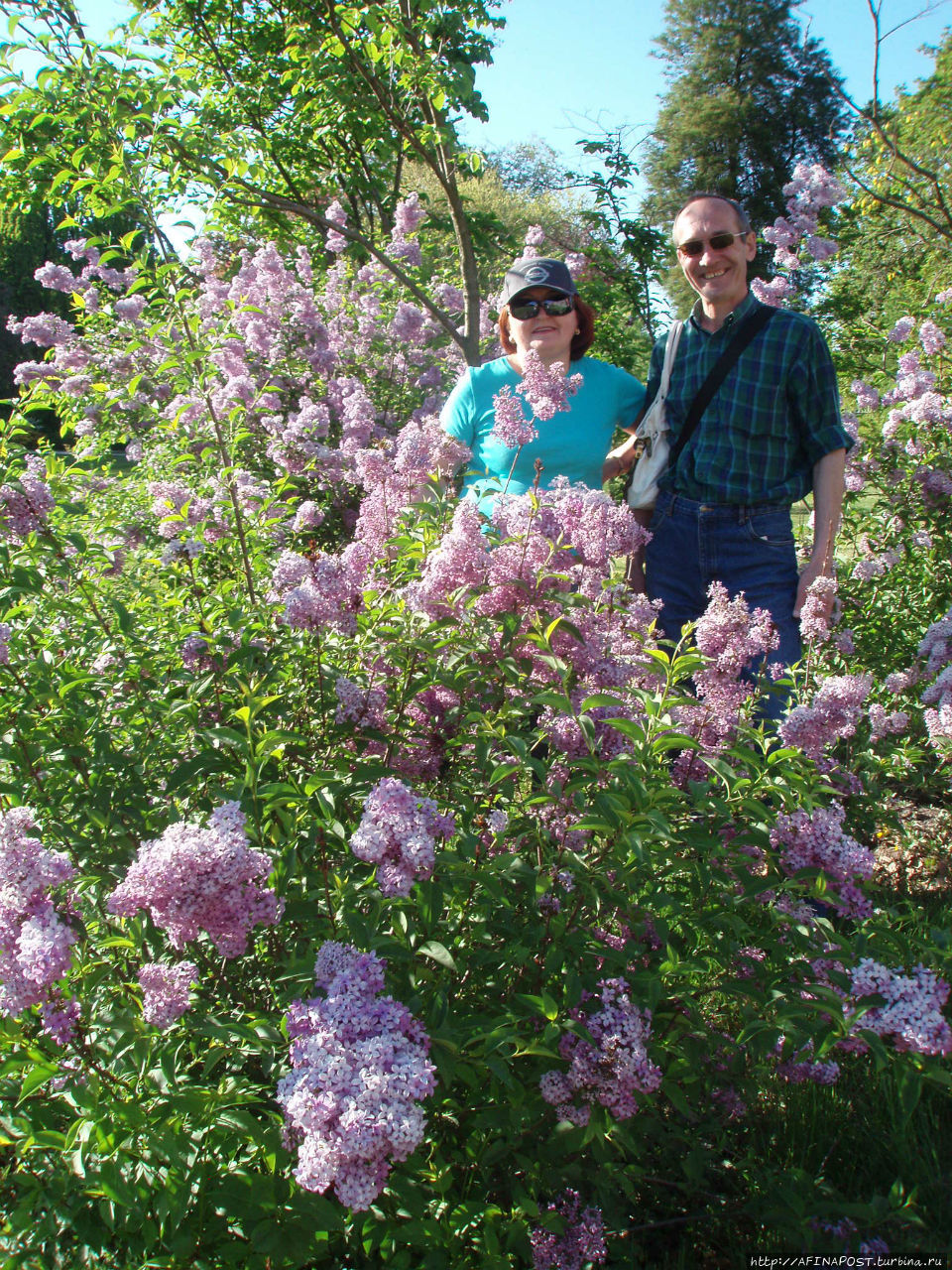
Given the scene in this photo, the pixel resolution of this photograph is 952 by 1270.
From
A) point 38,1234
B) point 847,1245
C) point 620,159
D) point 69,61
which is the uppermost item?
point 620,159

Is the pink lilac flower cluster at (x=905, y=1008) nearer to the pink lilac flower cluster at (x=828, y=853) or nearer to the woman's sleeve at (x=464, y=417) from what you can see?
the pink lilac flower cluster at (x=828, y=853)

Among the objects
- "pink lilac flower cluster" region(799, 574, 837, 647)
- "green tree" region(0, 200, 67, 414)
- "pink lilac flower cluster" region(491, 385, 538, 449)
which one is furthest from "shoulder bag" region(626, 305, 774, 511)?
"green tree" region(0, 200, 67, 414)

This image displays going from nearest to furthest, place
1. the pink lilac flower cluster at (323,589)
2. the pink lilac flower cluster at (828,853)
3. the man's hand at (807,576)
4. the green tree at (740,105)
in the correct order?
the pink lilac flower cluster at (828,853)
the pink lilac flower cluster at (323,589)
the man's hand at (807,576)
the green tree at (740,105)

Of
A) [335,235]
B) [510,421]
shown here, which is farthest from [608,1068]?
[335,235]

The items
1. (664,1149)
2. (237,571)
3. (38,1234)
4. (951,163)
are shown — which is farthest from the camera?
(951,163)

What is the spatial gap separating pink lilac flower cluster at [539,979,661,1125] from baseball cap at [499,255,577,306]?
290cm

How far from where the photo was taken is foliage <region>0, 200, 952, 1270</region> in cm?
142

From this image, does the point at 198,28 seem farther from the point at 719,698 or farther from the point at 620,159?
the point at 719,698

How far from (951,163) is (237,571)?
76.6 ft

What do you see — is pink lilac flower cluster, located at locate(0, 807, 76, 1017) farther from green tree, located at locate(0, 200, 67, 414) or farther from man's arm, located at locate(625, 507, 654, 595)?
green tree, located at locate(0, 200, 67, 414)

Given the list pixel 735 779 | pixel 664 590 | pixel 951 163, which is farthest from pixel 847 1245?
pixel 951 163

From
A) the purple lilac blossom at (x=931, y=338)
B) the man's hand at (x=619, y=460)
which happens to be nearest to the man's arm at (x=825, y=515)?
the man's hand at (x=619, y=460)

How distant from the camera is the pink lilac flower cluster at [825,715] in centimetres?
202

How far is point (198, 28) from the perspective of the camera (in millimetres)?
11758
